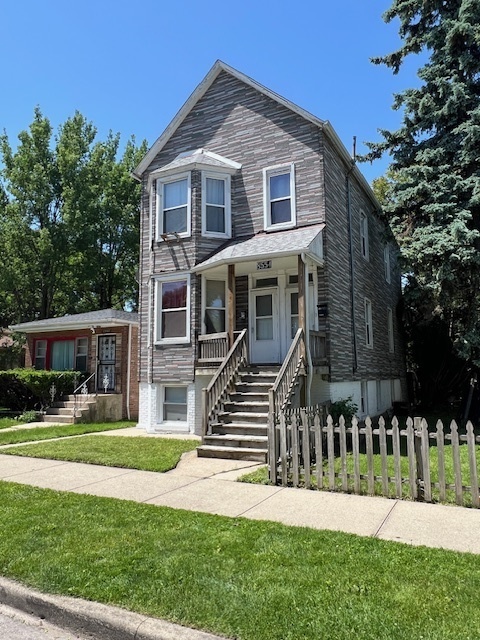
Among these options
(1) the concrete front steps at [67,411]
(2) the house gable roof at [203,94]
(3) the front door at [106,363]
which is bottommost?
(1) the concrete front steps at [67,411]

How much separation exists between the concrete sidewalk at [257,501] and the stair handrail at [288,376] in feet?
4.55

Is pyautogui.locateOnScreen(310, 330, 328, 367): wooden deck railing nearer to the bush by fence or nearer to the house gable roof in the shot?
the house gable roof

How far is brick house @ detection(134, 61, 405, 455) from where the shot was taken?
12.8m

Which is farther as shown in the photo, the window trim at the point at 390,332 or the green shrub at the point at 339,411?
the window trim at the point at 390,332

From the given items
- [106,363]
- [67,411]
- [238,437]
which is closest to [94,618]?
[238,437]

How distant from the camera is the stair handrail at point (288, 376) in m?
9.30

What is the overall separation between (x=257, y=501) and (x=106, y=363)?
13.1 m

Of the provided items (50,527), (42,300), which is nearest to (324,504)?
(50,527)

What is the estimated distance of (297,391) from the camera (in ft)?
35.9

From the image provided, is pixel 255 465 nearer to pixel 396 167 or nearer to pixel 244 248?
pixel 244 248

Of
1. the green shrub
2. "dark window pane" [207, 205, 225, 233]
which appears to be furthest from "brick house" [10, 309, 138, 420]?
the green shrub

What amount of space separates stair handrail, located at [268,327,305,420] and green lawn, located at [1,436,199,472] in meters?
2.31

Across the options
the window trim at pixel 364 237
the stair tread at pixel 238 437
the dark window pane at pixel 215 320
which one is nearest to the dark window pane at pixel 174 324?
the dark window pane at pixel 215 320

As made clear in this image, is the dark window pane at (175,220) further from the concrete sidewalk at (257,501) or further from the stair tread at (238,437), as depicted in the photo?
the concrete sidewalk at (257,501)
